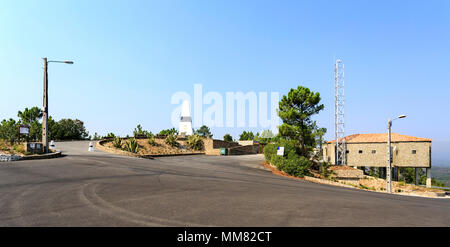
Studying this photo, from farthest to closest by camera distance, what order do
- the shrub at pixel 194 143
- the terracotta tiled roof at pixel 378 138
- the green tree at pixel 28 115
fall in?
the green tree at pixel 28 115 → the shrub at pixel 194 143 → the terracotta tiled roof at pixel 378 138

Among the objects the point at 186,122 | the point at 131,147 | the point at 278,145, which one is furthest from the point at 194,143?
the point at 186,122

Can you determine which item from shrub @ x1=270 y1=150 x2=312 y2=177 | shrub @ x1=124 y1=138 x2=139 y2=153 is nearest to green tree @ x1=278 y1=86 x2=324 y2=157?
shrub @ x1=270 y1=150 x2=312 y2=177

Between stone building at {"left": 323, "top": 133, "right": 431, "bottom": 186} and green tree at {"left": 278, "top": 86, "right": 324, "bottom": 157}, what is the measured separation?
36.3ft

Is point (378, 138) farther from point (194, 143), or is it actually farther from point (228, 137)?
point (228, 137)

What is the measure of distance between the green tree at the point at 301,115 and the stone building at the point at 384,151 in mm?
11057

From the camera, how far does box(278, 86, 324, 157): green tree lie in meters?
32.3

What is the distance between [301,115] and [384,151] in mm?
15860

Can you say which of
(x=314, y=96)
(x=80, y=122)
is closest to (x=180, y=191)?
(x=314, y=96)

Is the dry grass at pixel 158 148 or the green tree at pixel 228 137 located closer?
the dry grass at pixel 158 148

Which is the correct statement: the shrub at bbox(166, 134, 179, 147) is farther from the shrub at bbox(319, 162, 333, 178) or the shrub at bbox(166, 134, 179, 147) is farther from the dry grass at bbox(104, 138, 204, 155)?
the shrub at bbox(319, 162, 333, 178)

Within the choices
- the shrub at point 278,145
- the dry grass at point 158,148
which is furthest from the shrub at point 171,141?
the shrub at point 278,145

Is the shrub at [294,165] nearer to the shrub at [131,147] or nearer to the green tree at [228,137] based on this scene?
the shrub at [131,147]

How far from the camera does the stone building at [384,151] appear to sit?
35688 mm
